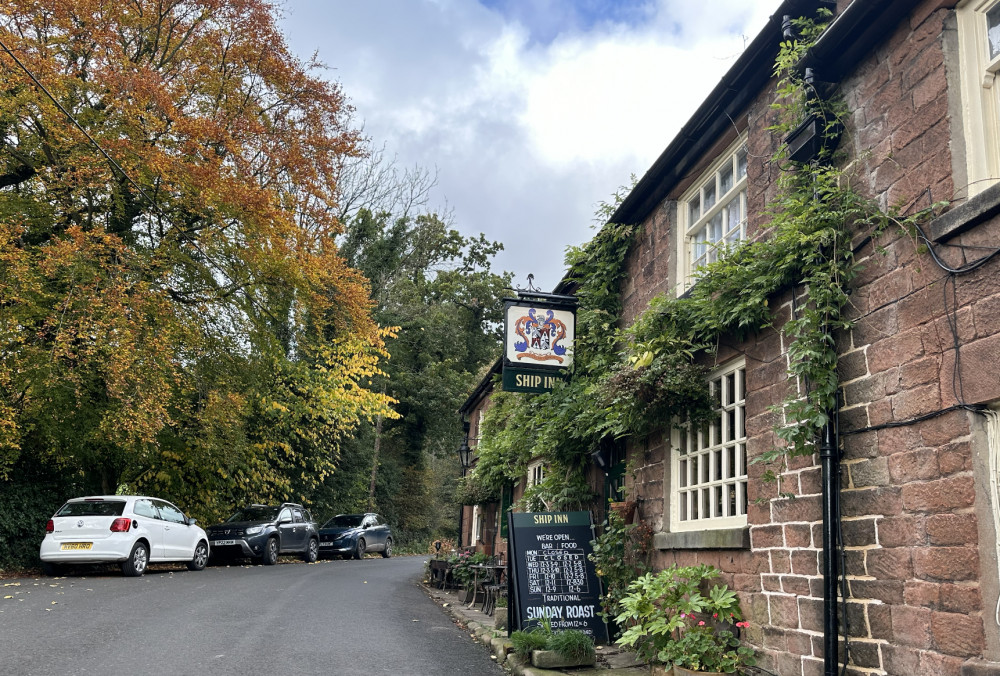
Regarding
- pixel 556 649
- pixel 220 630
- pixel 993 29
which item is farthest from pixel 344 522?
pixel 993 29

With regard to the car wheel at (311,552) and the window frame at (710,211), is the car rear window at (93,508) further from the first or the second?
the window frame at (710,211)

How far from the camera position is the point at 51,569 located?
1452cm

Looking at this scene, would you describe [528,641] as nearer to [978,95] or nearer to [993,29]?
[978,95]

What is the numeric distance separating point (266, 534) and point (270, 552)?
20.4 inches

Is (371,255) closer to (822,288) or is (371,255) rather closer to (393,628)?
(393,628)

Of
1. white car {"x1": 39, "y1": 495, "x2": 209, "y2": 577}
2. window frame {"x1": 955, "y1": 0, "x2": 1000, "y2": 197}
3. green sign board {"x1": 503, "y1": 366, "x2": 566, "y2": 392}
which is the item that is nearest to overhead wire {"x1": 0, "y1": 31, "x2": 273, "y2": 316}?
white car {"x1": 39, "y1": 495, "x2": 209, "y2": 577}

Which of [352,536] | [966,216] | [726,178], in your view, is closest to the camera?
[966,216]

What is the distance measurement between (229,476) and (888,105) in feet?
62.2

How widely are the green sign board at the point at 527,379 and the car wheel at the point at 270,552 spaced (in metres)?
12.6

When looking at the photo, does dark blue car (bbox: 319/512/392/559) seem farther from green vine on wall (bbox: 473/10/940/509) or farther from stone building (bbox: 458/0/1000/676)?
stone building (bbox: 458/0/1000/676)

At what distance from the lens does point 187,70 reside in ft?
55.1

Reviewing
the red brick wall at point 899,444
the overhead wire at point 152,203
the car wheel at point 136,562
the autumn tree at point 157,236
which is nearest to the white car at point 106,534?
the car wheel at point 136,562

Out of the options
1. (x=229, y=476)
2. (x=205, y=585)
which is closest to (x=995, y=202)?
(x=205, y=585)

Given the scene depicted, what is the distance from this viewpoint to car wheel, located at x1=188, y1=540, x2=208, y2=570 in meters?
17.0
